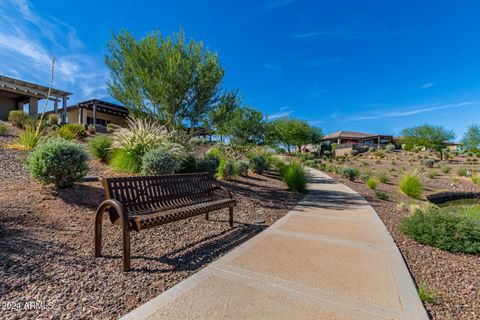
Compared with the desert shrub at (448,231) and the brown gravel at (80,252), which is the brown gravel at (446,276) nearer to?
the desert shrub at (448,231)

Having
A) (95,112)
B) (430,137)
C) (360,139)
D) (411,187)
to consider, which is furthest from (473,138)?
(95,112)

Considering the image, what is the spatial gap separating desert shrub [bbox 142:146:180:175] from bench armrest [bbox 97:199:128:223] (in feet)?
10.3

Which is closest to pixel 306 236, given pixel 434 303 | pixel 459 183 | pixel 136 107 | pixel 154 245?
pixel 434 303

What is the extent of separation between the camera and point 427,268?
10.9ft

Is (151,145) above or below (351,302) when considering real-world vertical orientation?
above

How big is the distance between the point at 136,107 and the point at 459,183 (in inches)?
904

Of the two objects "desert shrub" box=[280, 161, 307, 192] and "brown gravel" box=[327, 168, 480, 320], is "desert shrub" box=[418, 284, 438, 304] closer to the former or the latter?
"brown gravel" box=[327, 168, 480, 320]

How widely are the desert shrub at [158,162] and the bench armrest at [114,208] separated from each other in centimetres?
313

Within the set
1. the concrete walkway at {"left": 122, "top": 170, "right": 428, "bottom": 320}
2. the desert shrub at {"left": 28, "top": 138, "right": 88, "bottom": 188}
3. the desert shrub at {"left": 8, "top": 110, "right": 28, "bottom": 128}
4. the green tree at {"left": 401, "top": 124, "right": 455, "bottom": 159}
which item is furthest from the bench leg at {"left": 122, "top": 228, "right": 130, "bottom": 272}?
the green tree at {"left": 401, "top": 124, "right": 455, "bottom": 159}

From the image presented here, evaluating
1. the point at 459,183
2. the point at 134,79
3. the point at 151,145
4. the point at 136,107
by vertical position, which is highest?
the point at 134,79

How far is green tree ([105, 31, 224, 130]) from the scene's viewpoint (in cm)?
808

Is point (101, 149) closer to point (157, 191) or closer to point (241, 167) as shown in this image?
point (157, 191)

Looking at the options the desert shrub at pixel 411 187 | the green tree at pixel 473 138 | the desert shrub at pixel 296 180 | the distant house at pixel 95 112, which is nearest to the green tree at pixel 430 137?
the green tree at pixel 473 138

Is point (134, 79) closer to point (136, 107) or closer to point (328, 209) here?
point (136, 107)
